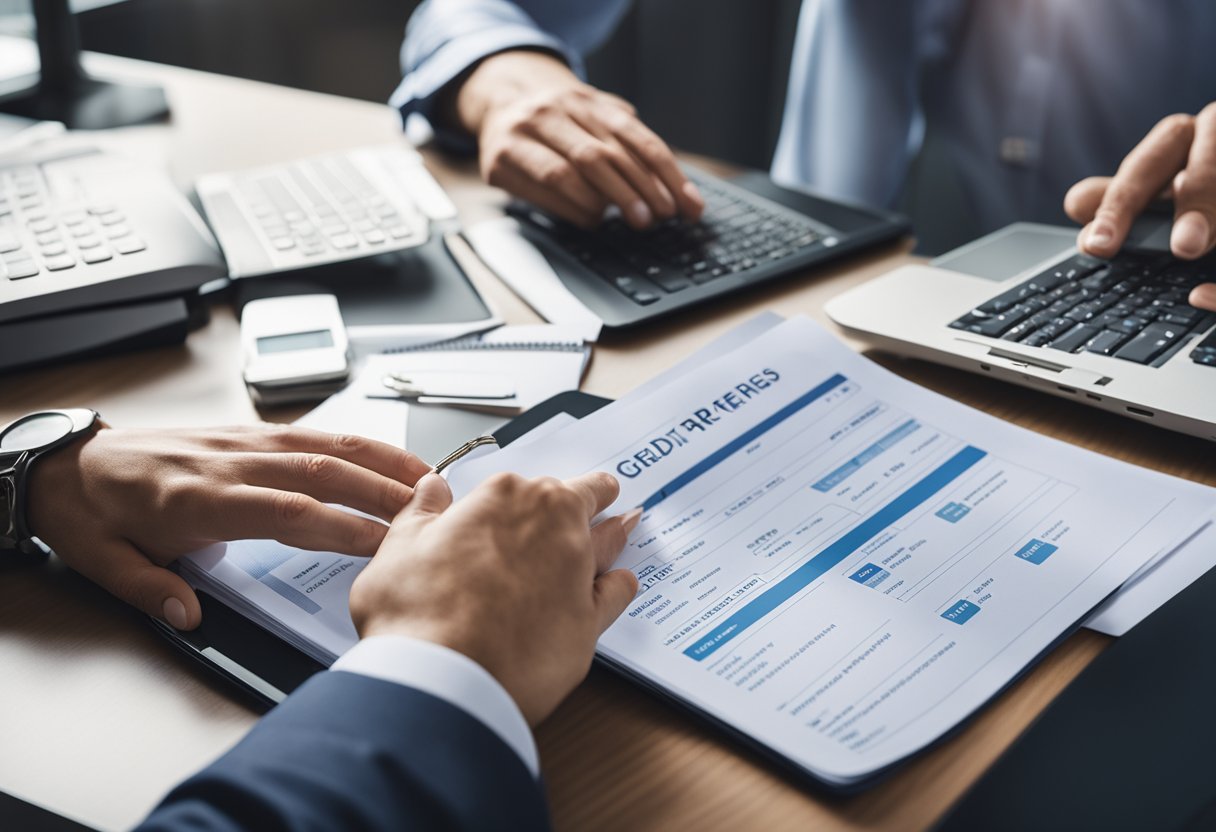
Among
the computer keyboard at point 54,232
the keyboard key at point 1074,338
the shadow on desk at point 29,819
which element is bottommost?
the shadow on desk at point 29,819

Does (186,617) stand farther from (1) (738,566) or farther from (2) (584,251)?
(2) (584,251)

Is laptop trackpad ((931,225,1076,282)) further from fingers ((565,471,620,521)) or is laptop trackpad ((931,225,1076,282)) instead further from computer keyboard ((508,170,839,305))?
fingers ((565,471,620,521))

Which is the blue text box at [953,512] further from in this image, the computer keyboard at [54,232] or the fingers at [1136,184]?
the computer keyboard at [54,232]

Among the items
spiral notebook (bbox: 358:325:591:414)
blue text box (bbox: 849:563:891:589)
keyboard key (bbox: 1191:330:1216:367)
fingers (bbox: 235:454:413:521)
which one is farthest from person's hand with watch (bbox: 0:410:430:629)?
keyboard key (bbox: 1191:330:1216:367)

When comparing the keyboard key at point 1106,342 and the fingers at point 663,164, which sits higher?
the fingers at point 663,164

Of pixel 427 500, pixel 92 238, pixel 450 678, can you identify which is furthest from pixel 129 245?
pixel 450 678

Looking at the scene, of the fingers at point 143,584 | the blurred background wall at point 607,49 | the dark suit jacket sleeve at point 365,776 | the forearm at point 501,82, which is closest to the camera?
the dark suit jacket sleeve at point 365,776

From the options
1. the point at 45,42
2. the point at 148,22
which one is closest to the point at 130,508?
the point at 45,42

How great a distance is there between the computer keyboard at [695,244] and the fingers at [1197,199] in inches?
9.8

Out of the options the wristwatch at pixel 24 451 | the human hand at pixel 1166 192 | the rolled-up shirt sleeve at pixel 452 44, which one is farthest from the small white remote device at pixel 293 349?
the human hand at pixel 1166 192

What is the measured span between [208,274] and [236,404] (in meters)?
0.12

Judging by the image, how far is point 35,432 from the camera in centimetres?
52

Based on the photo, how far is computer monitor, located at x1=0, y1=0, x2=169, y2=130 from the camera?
1129mm

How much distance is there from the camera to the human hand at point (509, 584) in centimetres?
38
